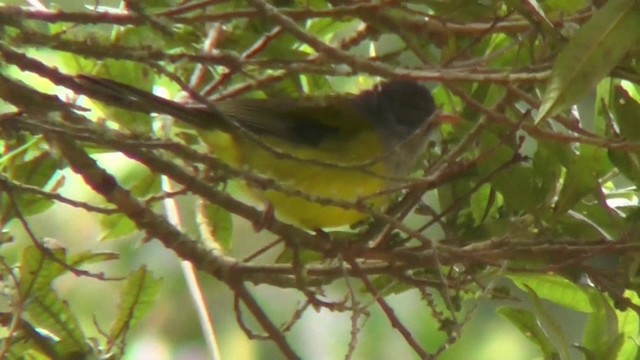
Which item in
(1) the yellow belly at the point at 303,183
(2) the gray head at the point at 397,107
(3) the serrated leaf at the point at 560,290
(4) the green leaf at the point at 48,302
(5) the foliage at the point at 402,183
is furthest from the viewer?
(2) the gray head at the point at 397,107

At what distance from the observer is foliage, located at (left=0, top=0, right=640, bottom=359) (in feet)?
3.79

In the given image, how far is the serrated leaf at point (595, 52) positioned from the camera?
2.99 ft

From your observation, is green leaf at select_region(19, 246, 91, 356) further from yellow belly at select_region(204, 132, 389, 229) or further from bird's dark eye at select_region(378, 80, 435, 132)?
bird's dark eye at select_region(378, 80, 435, 132)

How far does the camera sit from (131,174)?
189cm

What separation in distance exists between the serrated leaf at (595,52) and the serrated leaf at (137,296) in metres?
0.81

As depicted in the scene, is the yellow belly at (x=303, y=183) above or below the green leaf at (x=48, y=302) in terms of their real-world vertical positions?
below

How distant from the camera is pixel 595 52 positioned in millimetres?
918

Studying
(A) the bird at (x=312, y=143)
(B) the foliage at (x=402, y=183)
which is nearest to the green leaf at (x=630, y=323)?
(B) the foliage at (x=402, y=183)

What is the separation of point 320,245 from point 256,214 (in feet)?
0.40

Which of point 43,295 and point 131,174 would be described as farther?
point 131,174

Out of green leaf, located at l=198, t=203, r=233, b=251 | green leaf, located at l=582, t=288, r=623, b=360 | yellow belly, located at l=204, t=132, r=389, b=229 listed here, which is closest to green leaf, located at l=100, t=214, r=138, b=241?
green leaf, located at l=198, t=203, r=233, b=251

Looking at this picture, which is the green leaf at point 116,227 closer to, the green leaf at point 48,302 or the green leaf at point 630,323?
the green leaf at point 48,302

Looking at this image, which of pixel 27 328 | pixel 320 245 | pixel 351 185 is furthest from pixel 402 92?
pixel 27 328

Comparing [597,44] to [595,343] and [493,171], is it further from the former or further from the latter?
[595,343]
